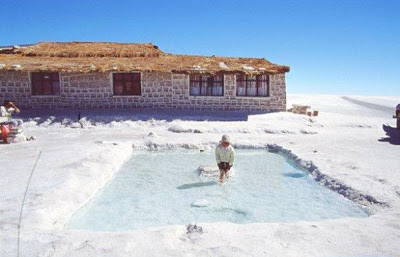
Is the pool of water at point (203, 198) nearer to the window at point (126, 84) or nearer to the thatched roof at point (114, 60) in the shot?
the thatched roof at point (114, 60)

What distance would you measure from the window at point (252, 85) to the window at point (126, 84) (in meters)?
6.09

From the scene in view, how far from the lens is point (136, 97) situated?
63.2 ft

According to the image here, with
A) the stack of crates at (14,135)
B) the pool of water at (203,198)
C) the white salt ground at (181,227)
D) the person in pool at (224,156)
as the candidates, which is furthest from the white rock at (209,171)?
the stack of crates at (14,135)

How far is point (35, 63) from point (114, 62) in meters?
4.49

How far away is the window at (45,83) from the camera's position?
1920 cm

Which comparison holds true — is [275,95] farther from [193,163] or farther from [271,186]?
[271,186]

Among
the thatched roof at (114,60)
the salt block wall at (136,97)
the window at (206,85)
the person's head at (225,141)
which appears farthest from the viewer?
the window at (206,85)

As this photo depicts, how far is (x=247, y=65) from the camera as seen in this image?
19.8 meters

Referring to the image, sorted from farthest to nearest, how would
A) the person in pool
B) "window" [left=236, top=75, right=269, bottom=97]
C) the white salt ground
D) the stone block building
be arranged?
"window" [left=236, top=75, right=269, bottom=97] → the stone block building → the person in pool → the white salt ground

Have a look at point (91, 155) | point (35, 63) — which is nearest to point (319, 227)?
point (91, 155)

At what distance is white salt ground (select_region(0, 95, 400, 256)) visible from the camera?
4.43m

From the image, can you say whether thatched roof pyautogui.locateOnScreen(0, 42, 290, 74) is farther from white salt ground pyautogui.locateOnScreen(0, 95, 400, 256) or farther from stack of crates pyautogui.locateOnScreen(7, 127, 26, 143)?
stack of crates pyautogui.locateOnScreen(7, 127, 26, 143)

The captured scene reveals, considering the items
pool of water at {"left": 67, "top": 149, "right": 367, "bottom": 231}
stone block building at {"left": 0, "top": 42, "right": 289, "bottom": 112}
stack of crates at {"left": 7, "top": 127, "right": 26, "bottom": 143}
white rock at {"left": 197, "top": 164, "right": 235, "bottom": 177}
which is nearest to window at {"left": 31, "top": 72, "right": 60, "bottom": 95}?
stone block building at {"left": 0, "top": 42, "right": 289, "bottom": 112}

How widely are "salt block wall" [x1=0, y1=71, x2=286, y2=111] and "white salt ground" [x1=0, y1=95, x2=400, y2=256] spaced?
3286 millimetres
